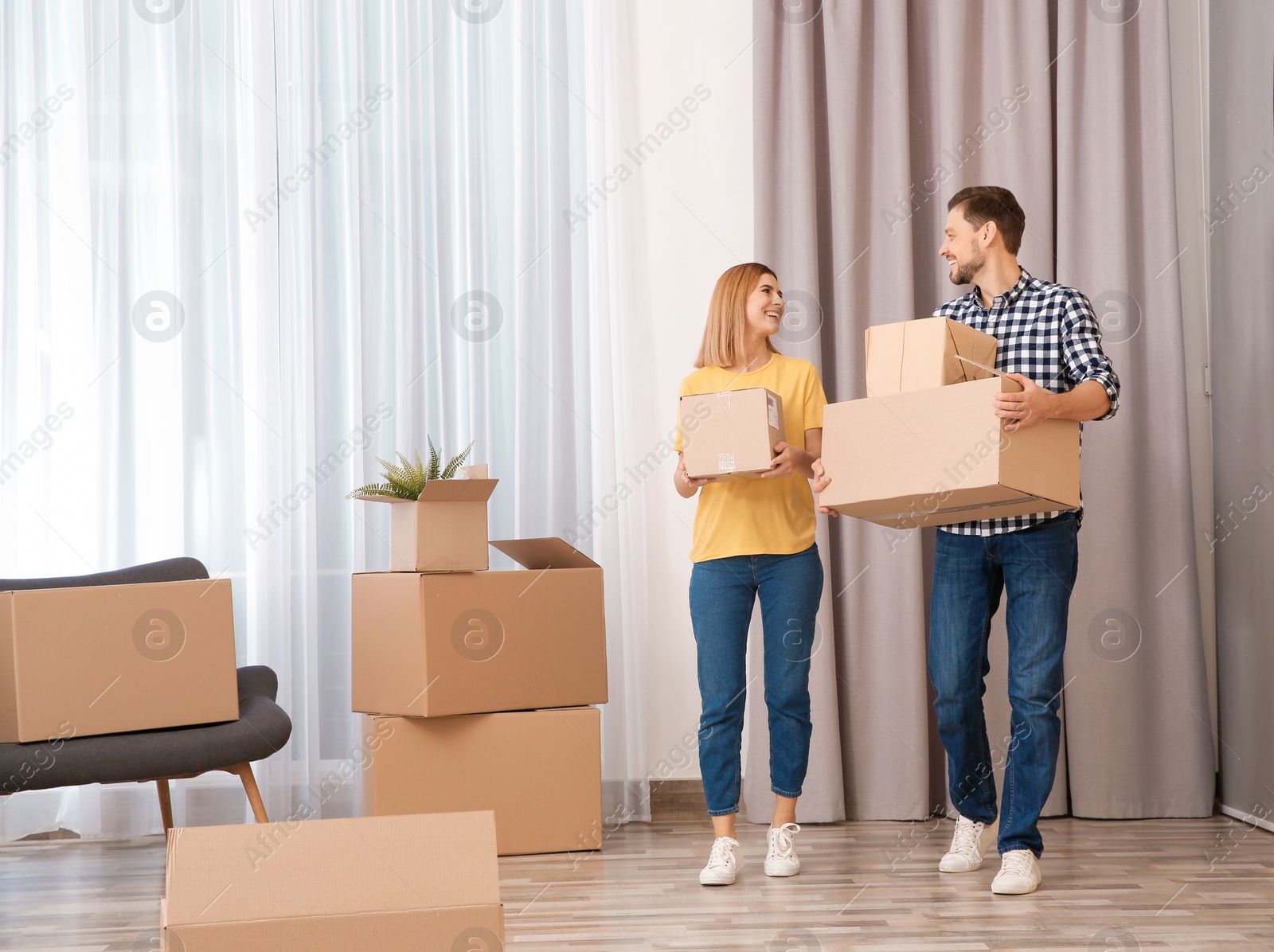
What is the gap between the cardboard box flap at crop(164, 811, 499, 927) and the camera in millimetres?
1072

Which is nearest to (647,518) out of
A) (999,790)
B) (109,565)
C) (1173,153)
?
(999,790)

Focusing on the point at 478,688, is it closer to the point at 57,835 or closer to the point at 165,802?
the point at 165,802

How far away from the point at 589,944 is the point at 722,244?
1.92m

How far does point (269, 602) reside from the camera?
274 cm

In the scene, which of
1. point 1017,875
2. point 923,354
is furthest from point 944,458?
point 1017,875

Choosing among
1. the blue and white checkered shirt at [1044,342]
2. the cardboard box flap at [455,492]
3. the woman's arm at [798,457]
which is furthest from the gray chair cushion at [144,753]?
the blue and white checkered shirt at [1044,342]

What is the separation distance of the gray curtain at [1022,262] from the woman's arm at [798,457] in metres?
0.64

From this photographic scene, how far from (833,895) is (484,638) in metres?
0.94

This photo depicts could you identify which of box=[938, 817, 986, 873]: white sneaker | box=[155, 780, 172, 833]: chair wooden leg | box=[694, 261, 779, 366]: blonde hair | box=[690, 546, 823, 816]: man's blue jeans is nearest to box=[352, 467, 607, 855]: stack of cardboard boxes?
box=[690, 546, 823, 816]: man's blue jeans

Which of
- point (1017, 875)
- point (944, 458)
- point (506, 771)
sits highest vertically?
point (944, 458)

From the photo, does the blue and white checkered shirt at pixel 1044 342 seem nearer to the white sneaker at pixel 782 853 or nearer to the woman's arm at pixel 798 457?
the woman's arm at pixel 798 457

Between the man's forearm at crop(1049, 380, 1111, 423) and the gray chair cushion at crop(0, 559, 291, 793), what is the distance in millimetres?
1687

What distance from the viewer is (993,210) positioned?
212 cm

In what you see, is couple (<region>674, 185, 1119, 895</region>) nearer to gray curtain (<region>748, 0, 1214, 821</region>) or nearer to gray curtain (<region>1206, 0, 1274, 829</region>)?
gray curtain (<region>748, 0, 1214, 821</region>)
